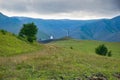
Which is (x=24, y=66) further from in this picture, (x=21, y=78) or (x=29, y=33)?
(x=29, y=33)

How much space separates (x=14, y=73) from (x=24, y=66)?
515 centimetres

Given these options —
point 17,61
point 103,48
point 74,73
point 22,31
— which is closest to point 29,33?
point 22,31

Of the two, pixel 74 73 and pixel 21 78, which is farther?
pixel 74 73

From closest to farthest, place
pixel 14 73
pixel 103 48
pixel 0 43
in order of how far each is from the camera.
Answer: pixel 14 73 < pixel 0 43 < pixel 103 48

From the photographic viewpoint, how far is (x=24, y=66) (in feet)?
119

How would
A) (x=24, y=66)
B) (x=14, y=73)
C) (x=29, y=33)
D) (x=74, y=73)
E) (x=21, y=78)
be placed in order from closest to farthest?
1. (x=21, y=78)
2. (x=14, y=73)
3. (x=74, y=73)
4. (x=24, y=66)
5. (x=29, y=33)

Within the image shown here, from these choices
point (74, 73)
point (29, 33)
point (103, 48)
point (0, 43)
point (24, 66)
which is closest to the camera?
point (74, 73)

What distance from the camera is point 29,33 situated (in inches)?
3612

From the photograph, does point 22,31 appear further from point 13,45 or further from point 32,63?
point 32,63

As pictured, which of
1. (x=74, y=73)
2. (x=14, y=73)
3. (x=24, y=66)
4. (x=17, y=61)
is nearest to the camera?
(x=14, y=73)

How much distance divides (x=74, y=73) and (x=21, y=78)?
7.24m

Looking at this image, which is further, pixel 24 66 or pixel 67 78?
pixel 24 66

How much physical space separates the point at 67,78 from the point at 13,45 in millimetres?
37761

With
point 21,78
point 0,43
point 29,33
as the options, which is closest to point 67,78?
point 21,78
